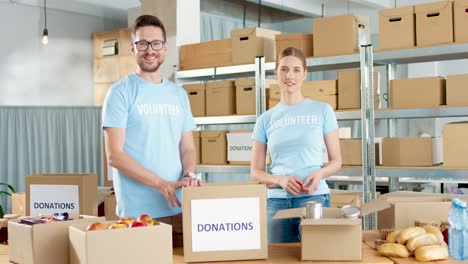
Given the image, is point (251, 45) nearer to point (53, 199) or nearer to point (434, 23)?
point (434, 23)

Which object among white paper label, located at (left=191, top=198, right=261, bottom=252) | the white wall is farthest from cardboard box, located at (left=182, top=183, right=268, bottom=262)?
the white wall

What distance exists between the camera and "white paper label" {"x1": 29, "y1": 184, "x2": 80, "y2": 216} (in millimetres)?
2652

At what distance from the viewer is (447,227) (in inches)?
87.5

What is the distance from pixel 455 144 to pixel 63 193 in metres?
2.39

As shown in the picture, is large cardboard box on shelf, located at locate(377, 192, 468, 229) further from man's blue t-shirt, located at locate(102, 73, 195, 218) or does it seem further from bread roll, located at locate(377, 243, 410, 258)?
man's blue t-shirt, located at locate(102, 73, 195, 218)

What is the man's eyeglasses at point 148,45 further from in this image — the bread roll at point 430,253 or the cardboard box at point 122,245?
the bread roll at point 430,253

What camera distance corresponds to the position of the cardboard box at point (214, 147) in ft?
15.9

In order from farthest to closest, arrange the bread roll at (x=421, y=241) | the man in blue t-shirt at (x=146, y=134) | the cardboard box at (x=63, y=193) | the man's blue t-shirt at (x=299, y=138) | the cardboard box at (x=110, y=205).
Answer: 1. the cardboard box at (x=110, y=205)
2. the man's blue t-shirt at (x=299, y=138)
3. the cardboard box at (x=63, y=193)
4. the man in blue t-shirt at (x=146, y=134)
5. the bread roll at (x=421, y=241)

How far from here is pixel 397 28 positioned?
161 inches

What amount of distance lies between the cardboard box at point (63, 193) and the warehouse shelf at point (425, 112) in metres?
2.20

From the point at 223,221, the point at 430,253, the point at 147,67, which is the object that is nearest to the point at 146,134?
the point at 147,67

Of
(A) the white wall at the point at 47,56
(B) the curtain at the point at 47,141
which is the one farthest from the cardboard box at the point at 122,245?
(A) the white wall at the point at 47,56

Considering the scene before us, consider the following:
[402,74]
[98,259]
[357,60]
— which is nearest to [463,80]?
[357,60]

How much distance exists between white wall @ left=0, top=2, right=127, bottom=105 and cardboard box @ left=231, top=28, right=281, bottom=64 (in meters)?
4.01
